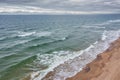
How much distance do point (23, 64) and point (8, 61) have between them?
2739 mm

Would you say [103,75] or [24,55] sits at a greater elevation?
[103,75]

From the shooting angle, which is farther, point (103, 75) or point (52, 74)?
point (52, 74)

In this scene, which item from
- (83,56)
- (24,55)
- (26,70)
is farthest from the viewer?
(24,55)

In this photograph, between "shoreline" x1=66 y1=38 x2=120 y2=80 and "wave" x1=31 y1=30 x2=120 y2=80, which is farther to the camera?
"wave" x1=31 y1=30 x2=120 y2=80

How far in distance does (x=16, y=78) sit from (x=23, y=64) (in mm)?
4079

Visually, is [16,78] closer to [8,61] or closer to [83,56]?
[8,61]

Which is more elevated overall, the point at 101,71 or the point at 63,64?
the point at 101,71

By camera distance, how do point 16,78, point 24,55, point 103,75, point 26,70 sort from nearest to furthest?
point 103,75
point 16,78
point 26,70
point 24,55

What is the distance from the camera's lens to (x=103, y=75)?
14141mm

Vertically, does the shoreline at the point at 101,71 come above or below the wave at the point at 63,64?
above

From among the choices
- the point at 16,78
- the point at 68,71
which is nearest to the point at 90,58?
the point at 68,71

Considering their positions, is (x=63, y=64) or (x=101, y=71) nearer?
(x=101, y=71)

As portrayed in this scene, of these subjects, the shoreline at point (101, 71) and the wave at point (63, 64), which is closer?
the shoreline at point (101, 71)

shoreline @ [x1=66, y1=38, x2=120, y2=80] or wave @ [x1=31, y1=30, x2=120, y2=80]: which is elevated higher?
shoreline @ [x1=66, y1=38, x2=120, y2=80]
